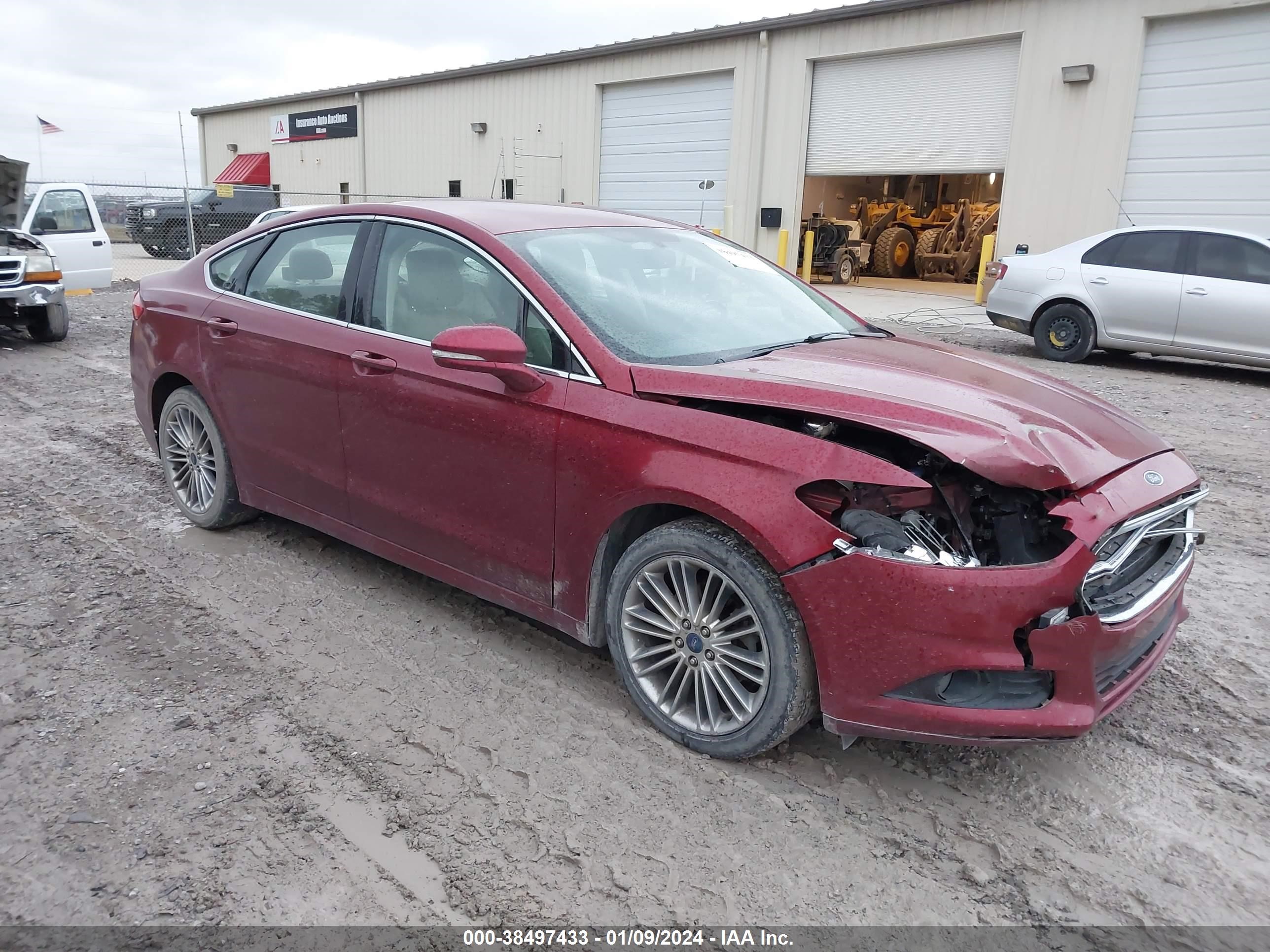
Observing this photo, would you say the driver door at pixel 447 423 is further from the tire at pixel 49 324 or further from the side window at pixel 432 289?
the tire at pixel 49 324

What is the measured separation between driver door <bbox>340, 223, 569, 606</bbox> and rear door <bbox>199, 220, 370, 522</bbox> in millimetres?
122

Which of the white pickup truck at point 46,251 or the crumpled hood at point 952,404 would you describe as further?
the white pickup truck at point 46,251

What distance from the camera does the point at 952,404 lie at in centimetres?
276

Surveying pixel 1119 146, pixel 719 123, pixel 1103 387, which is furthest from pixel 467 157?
pixel 1103 387

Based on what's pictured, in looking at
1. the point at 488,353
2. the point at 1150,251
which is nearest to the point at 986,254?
the point at 1150,251

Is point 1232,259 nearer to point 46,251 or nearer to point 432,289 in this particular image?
point 432,289

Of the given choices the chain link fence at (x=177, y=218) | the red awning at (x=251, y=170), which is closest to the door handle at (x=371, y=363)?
the chain link fence at (x=177, y=218)

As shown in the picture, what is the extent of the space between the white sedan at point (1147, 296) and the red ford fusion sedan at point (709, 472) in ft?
24.6

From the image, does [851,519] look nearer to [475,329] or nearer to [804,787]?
[804,787]

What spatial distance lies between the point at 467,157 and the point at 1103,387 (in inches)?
798

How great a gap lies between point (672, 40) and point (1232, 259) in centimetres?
1341

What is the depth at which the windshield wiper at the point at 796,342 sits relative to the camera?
3263mm

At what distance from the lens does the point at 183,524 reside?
4.92 m

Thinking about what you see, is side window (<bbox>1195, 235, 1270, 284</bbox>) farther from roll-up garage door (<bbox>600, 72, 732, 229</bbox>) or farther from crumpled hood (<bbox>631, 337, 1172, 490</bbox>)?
roll-up garage door (<bbox>600, 72, 732, 229</bbox>)
